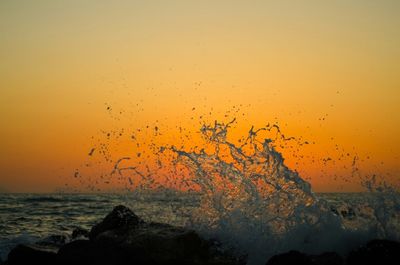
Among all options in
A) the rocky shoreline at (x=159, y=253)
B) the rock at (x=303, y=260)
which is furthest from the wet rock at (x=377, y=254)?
the rock at (x=303, y=260)

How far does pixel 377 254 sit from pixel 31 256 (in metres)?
6.49

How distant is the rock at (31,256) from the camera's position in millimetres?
8922

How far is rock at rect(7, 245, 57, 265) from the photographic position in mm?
8922

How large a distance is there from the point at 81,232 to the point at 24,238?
1887mm

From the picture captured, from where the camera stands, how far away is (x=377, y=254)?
7.27 meters

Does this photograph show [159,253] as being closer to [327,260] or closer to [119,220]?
[119,220]

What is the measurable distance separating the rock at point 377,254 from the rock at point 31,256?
565 centimetres

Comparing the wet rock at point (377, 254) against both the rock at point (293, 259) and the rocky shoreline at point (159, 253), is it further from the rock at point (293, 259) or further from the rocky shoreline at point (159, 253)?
the rock at point (293, 259)

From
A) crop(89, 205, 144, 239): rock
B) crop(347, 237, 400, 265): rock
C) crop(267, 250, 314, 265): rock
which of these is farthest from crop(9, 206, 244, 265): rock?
crop(347, 237, 400, 265): rock

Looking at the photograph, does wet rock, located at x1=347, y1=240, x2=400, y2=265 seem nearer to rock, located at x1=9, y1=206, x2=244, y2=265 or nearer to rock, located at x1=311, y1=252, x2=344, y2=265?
rock, located at x1=311, y1=252, x2=344, y2=265

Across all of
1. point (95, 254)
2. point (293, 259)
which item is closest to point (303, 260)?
point (293, 259)

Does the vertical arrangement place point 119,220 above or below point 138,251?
above

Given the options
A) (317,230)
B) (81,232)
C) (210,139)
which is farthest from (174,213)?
(317,230)

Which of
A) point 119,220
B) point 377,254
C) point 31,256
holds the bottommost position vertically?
point 31,256
